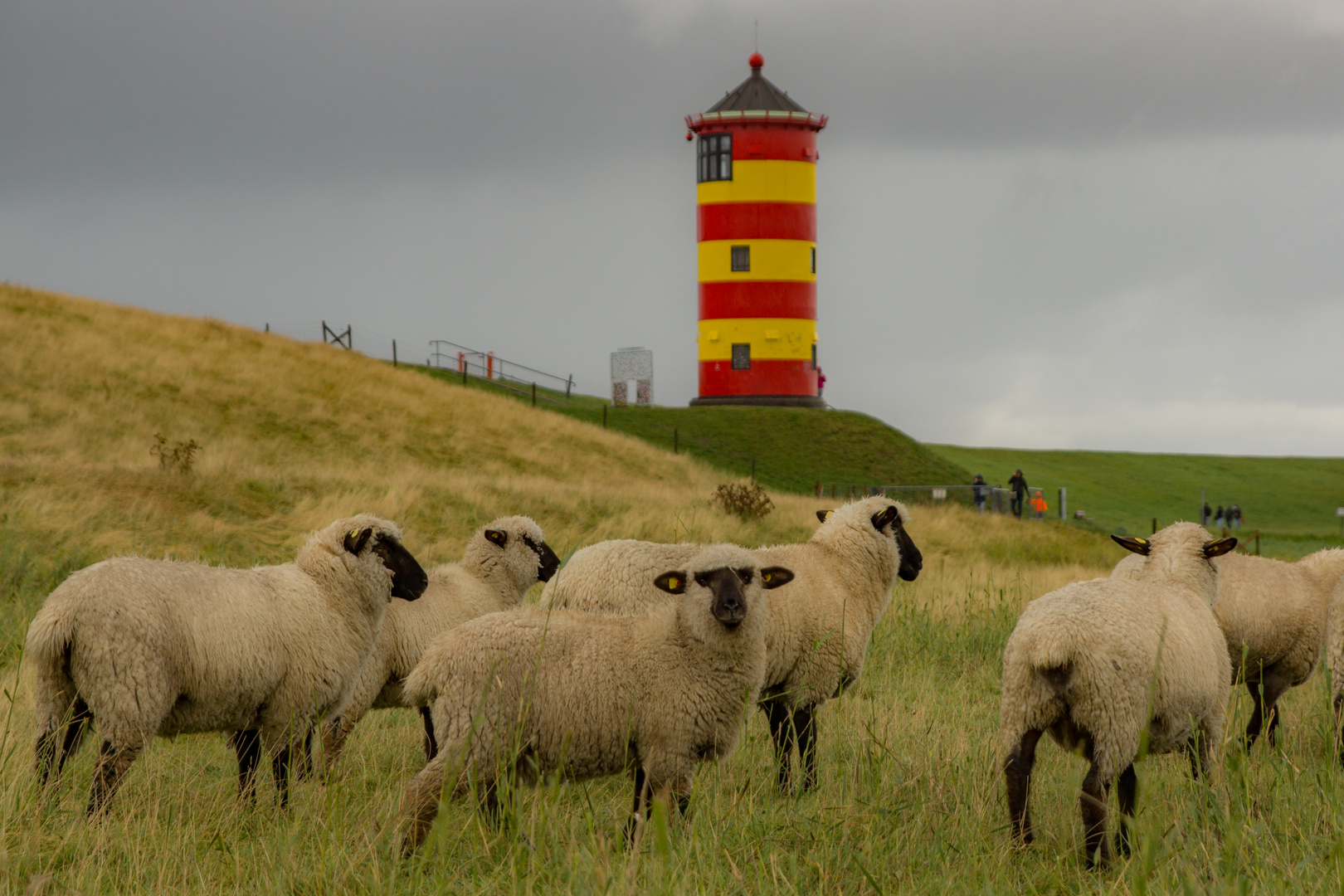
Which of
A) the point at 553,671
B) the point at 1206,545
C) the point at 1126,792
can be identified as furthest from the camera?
the point at 1206,545

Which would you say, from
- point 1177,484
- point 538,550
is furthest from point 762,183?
point 538,550

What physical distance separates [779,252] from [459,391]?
14.7 meters

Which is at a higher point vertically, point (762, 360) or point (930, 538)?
point (762, 360)

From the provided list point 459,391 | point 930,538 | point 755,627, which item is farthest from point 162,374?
point 755,627

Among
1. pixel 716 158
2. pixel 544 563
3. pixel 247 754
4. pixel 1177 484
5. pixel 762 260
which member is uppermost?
pixel 716 158

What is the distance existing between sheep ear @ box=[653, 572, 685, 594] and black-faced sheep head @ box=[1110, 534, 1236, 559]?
2.82m

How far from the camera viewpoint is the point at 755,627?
591cm

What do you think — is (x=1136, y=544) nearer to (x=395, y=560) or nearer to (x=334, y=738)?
(x=395, y=560)

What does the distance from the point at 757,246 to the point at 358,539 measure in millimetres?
39878

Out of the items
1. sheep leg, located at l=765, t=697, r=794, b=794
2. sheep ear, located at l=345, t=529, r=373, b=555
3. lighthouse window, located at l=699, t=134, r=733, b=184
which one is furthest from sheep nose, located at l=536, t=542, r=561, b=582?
lighthouse window, located at l=699, t=134, r=733, b=184

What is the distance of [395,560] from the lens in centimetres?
695

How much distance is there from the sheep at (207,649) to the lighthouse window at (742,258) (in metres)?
39.7

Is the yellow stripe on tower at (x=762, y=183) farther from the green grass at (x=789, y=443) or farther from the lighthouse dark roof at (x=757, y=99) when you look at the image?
the green grass at (x=789, y=443)

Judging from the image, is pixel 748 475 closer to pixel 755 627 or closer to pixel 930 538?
pixel 930 538
